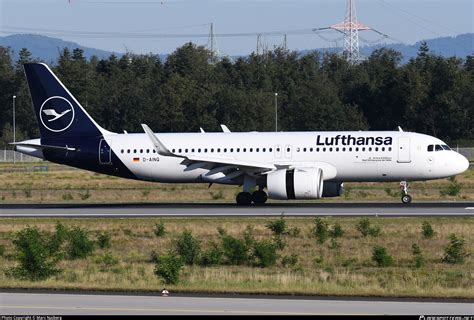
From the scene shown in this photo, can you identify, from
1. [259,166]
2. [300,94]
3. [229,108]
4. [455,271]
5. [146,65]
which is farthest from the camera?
[146,65]

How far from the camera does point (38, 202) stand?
160 ft

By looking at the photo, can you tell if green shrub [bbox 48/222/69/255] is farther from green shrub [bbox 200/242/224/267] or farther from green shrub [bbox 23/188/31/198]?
green shrub [bbox 23/188/31/198]

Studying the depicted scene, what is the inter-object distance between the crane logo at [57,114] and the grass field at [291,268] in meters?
9.27

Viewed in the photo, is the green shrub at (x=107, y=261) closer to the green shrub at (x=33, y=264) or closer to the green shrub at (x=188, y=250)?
the green shrub at (x=33, y=264)

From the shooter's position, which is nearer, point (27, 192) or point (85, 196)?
point (85, 196)

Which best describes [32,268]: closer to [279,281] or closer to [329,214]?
[279,281]

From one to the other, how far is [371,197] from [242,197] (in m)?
8.28

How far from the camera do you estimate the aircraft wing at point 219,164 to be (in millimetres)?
42688

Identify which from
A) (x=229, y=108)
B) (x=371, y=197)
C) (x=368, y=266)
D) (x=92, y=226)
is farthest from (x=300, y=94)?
(x=368, y=266)

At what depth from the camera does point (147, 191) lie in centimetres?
5512

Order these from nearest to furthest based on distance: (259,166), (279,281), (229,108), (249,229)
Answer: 1. (279,281)
2. (249,229)
3. (259,166)
4. (229,108)

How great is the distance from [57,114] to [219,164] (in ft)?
26.6

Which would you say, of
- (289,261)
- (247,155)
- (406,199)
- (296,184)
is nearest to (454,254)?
(289,261)

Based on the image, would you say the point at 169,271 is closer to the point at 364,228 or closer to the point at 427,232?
the point at 364,228
